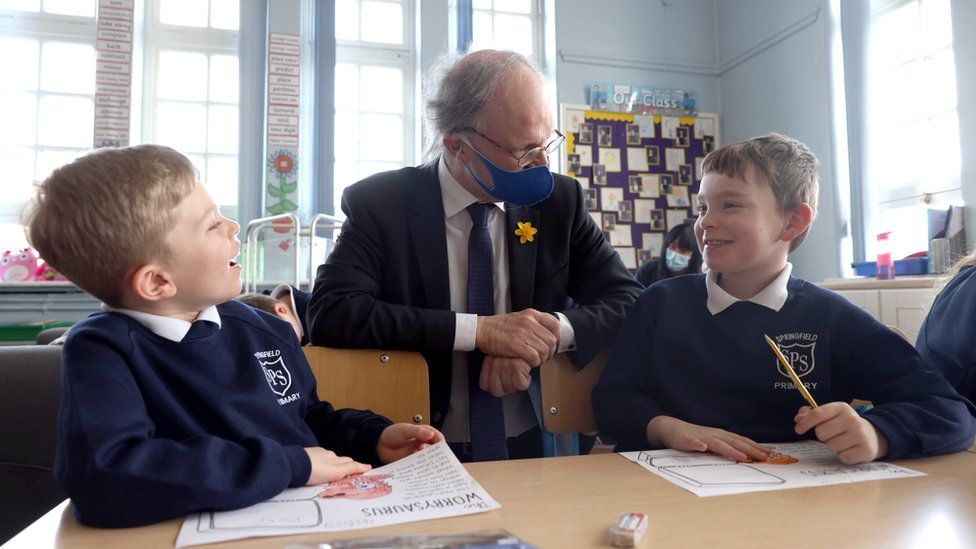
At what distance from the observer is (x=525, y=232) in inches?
56.0

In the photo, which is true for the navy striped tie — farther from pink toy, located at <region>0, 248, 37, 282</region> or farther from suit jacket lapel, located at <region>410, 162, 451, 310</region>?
pink toy, located at <region>0, 248, 37, 282</region>

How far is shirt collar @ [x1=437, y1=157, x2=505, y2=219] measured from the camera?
4.72ft

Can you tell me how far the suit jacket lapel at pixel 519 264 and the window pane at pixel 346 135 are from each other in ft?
12.3

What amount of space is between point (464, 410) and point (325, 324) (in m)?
0.33

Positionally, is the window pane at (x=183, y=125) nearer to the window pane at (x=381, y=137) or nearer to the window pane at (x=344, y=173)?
the window pane at (x=344, y=173)

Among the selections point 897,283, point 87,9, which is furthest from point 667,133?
point 87,9

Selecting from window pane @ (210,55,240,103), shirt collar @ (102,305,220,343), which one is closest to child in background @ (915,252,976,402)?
shirt collar @ (102,305,220,343)

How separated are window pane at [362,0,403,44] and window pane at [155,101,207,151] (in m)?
1.36

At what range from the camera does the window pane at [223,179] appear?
466 cm

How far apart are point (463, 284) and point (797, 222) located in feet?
2.20

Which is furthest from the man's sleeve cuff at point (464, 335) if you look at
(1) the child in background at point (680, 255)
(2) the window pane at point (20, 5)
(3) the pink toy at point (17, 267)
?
(2) the window pane at point (20, 5)

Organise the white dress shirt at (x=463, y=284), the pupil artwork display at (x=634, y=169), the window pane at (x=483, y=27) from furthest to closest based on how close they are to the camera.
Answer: the window pane at (x=483, y=27) → the pupil artwork display at (x=634, y=169) → the white dress shirt at (x=463, y=284)

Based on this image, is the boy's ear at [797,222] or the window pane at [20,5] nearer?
the boy's ear at [797,222]

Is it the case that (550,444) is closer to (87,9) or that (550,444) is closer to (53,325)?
(53,325)
